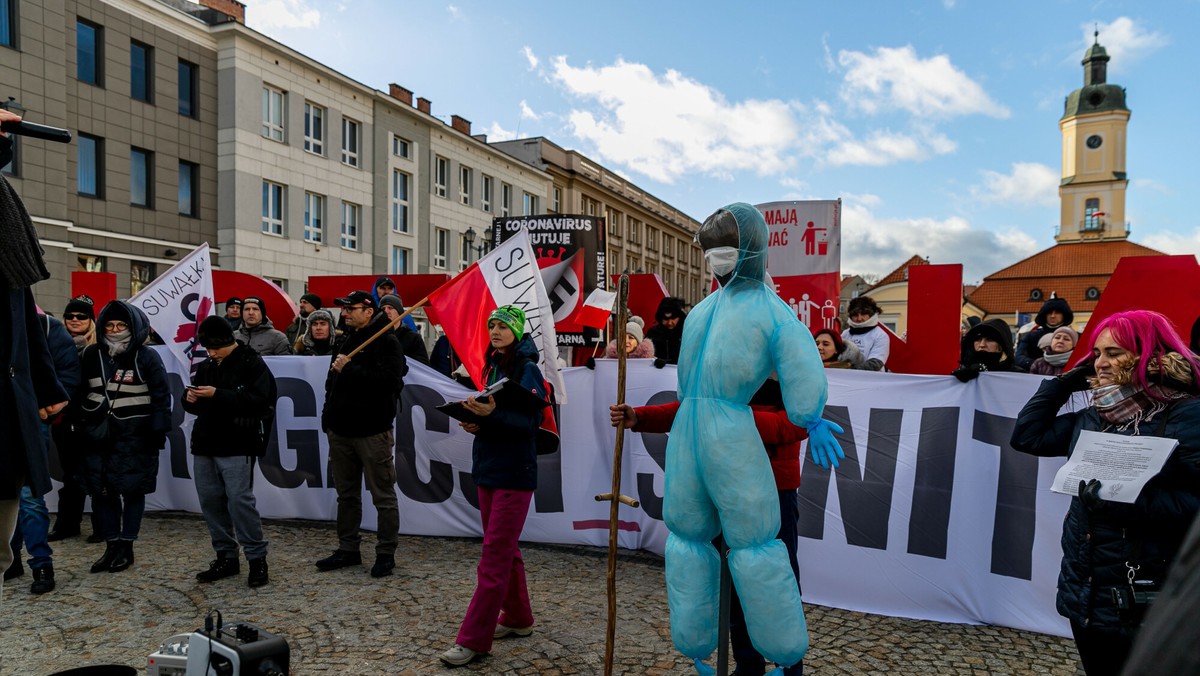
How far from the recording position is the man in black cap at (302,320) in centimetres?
985

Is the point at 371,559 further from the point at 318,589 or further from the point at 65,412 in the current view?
the point at 65,412

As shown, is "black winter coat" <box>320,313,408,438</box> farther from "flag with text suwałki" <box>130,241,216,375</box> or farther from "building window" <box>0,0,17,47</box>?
"building window" <box>0,0,17,47</box>

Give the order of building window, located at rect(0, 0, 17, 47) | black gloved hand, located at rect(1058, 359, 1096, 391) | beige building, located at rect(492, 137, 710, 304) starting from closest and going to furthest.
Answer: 1. black gloved hand, located at rect(1058, 359, 1096, 391)
2. building window, located at rect(0, 0, 17, 47)
3. beige building, located at rect(492, 137, 710, 304)

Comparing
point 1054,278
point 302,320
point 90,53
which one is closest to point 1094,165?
point 1054,278

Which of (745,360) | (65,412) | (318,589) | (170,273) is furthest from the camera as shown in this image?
(170,273)

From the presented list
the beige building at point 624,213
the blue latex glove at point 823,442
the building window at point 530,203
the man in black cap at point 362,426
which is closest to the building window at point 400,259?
the beige building at point 624,213

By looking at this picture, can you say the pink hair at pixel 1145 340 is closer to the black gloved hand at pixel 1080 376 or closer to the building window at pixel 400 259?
the black gloved hand at pixel 1080 376

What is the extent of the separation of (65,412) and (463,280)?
9.64 ft

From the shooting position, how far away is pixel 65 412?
5.51m

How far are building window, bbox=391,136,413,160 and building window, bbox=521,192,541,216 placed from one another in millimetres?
10033

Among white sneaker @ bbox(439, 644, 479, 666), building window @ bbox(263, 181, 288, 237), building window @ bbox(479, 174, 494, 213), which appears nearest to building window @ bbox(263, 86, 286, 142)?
building window @ bbox(263, 181, 288, 237)

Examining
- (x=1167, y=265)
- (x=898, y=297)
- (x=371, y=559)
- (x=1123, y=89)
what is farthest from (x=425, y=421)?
(x=1123, y=89)

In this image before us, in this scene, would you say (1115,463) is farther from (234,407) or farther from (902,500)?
(234,407)

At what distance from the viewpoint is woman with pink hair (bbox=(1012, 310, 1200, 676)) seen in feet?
8.32
